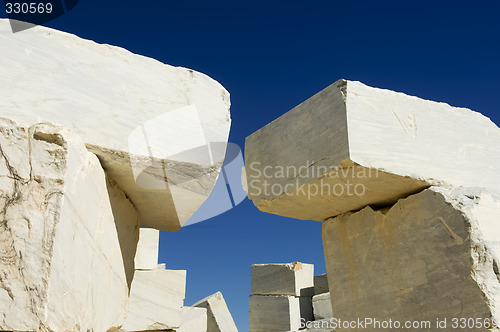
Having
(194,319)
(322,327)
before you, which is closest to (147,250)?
(322,327)

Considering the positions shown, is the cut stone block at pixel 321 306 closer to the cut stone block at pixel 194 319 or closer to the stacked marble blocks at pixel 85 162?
the cut stone block at pixel 194 319

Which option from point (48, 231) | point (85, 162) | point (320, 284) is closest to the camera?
point (48, 231)

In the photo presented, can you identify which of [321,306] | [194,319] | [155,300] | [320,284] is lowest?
[155,300]

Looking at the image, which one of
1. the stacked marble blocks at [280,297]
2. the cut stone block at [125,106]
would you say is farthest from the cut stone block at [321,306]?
the cut stone block at [125,106]

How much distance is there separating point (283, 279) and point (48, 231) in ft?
20.4

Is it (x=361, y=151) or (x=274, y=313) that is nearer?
(x=361, y=151)

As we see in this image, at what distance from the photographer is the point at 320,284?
24.7 ft

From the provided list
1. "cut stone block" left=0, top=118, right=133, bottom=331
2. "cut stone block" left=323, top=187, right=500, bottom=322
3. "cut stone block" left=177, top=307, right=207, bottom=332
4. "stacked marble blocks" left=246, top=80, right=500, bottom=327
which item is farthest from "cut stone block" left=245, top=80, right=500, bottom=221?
"cut stone block" left=177, top=307, right=207, bottom=332

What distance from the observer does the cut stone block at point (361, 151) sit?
2092 mm

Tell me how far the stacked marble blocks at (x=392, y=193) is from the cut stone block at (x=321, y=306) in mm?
4648

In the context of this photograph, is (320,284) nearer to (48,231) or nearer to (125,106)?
(125,106)

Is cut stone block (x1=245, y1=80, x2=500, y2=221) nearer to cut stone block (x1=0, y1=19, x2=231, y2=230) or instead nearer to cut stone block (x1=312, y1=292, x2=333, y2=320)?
cut stone block (x1=0, y1=19, x2=231, y2=230)

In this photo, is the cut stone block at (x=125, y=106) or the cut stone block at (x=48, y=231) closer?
the cut stone block at (x=48, y=231)

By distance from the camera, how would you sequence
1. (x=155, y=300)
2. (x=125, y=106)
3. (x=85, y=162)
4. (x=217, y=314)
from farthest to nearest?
(x=217, y=314) → (x=155, y=300) → (x=125, y=106) → (x=85, y=162)
